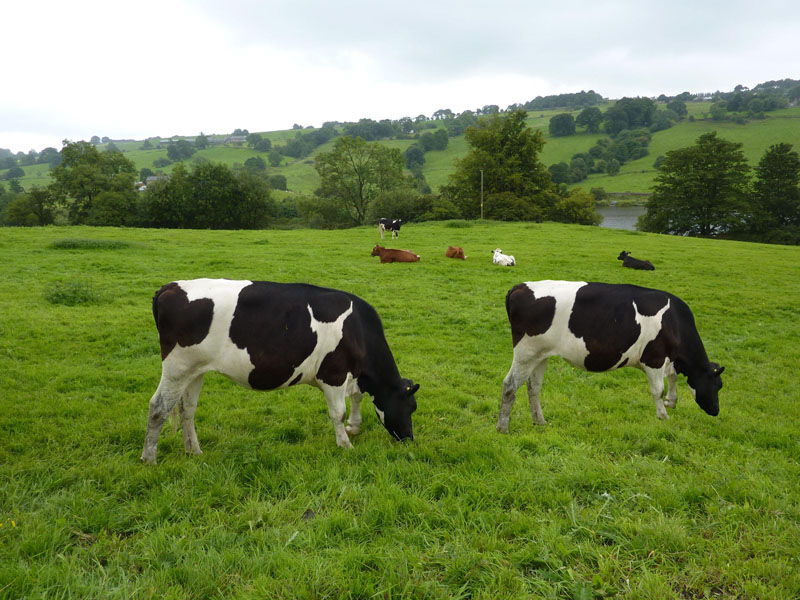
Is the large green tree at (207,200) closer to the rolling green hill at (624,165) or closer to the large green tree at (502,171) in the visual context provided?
the large green tree at (502,171)

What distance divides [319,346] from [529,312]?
2.81m

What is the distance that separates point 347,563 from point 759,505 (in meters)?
3.67

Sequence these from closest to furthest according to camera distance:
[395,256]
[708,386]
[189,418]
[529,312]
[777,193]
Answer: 1. [189,418]
2. [529,312]
3. [708,386]
4. [395,256]
5. [777,193]

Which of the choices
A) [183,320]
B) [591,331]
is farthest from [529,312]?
[183,320]

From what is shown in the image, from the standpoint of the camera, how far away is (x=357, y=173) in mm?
58281

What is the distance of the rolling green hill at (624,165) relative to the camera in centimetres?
9681

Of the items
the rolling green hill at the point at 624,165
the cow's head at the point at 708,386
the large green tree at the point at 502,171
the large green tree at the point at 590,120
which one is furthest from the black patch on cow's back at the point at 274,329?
the large green tree at the point at 590,120

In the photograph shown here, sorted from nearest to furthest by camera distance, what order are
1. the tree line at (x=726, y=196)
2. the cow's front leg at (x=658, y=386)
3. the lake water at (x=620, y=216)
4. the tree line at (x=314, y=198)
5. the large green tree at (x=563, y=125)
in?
the cow's front leg at (x=658, y=386)
the tree line at (x=314, y=198)
the tree line at (x=726, y=196)
the lake water at (x=620, y=216)
the large green tree at (x=563, y=125)

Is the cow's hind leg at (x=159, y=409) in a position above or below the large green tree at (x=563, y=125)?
below

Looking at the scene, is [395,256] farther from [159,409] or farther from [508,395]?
[159,409]

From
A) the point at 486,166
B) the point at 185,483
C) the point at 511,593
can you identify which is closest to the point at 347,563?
the point at 511,593

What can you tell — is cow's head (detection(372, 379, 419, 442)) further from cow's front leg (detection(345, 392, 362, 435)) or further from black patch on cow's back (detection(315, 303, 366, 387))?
black patch on cow's back (detection(315, 303, 366, 387))

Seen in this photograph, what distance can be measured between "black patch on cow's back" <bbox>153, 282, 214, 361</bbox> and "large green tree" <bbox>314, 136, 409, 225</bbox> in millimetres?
52878

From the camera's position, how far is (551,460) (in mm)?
4961
